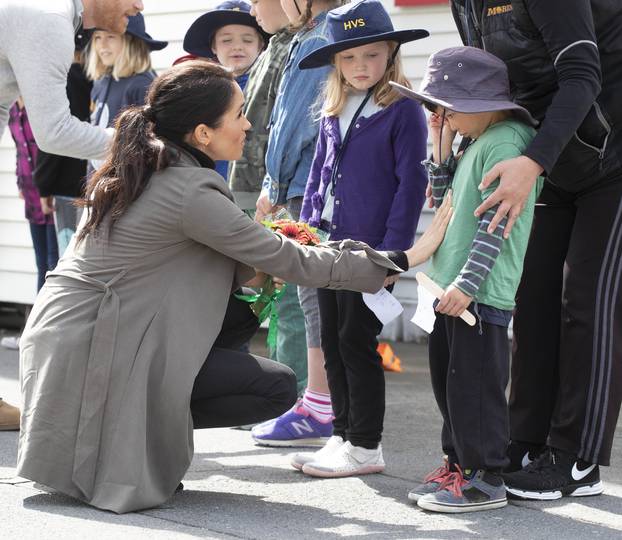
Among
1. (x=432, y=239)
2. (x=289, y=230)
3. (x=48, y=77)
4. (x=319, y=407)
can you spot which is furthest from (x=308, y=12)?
(x=319, y=407)

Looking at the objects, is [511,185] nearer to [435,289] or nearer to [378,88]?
[435,289]

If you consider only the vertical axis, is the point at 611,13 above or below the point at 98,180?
above

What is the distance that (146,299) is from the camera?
11.7ft

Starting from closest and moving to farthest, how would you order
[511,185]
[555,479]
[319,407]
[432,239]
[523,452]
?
[511,185], [432,239], [555,479], [523,452], [319,407]

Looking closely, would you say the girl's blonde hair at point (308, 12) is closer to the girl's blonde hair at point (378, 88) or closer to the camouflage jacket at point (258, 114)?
the camouflage jacket at point (258, 114)

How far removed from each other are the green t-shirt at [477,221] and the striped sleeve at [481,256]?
0.22 ft

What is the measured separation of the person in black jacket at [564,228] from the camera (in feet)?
11.5

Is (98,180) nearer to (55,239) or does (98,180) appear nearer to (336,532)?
(336,532)

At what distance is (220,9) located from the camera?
5.69 meters

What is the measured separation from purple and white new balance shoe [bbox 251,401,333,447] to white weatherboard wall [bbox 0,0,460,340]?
2922 millimetres

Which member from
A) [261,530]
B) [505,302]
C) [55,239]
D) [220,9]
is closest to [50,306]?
[261,530]

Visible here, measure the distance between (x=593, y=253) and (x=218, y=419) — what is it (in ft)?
4.36

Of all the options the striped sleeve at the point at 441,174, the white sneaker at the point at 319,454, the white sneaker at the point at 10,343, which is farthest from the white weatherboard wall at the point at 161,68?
the striped sleeve at the point at 441,174

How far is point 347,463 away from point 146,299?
104 centimetres
